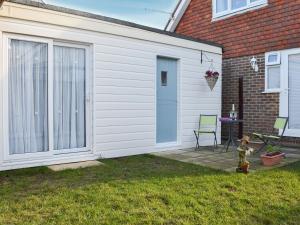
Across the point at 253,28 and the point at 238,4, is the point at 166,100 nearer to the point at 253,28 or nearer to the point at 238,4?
the point at 253,28

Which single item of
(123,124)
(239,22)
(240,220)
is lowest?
(240,220)

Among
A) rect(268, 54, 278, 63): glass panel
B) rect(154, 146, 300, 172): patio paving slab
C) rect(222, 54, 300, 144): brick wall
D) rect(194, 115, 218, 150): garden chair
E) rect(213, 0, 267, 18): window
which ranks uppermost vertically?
rect(213, 0, 267, 18): window

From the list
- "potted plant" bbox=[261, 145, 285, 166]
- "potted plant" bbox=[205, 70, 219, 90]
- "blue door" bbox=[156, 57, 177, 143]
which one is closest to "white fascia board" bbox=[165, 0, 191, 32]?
"potted plant" bbox=[205, 70, 219, 90]

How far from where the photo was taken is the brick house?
8.61m

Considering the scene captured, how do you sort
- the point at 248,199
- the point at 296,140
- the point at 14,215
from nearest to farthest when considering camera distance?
the point at 14,215 → the point at 248,199 → the point at 296,140

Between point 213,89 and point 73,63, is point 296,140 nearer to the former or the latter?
point 213,89

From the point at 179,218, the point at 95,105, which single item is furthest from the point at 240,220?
the point at 95,105

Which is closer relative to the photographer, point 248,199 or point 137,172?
point 248,199

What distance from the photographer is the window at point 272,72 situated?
886 centimetres

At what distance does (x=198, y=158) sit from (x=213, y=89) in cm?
275

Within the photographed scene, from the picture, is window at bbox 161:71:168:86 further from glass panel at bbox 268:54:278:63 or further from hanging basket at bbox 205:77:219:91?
glass panel at bbox 268:54:278:63

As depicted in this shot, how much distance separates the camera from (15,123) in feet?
18.4

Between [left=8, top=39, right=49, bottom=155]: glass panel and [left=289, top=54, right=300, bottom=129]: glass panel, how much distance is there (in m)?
6.12

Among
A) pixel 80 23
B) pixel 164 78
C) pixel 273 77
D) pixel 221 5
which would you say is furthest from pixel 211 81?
pixel 80 23
